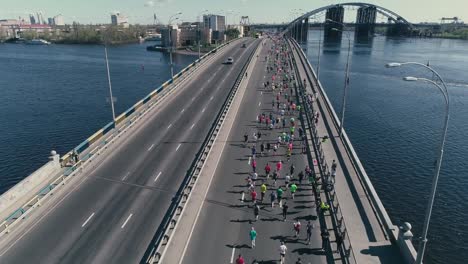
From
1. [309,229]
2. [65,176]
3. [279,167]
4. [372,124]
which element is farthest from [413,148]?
[65,176]

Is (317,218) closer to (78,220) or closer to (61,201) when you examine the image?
(78,220)

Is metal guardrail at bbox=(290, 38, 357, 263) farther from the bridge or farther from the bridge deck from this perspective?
the bridge deck

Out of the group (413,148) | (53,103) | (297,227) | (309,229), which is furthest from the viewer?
(53,103)

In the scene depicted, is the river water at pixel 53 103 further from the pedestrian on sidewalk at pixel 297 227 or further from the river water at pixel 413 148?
the river water at pixel 413 148

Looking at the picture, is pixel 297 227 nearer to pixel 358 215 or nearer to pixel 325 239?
pixel 325 239

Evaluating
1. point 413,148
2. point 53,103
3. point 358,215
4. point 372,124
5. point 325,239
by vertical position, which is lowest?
point 413,148

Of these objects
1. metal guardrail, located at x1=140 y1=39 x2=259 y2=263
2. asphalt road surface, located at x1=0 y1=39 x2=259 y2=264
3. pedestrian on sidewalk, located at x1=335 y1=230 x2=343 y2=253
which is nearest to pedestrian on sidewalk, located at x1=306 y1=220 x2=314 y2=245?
pedestrian on sidewalk, located at x1=335 y1=230 x2=343 y2=253

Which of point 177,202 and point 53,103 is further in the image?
point 53,103

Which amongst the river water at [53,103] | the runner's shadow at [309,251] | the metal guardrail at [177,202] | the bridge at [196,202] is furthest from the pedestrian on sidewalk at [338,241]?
the river water at [53,103]
